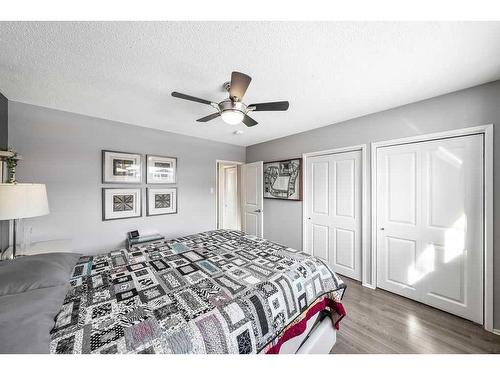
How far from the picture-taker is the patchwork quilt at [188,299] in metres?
0.84

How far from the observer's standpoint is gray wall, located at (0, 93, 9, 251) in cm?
192

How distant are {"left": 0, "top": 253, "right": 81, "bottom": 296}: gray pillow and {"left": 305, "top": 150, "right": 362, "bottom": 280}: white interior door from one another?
300cm

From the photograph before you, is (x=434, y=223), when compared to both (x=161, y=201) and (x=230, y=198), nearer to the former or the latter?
(x=161, y=201)

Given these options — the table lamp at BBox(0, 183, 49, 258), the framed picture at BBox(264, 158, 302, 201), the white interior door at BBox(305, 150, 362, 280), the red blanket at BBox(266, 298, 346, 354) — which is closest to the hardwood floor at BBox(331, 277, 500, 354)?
the red blanket at BBox(266, 298, 346, 354)

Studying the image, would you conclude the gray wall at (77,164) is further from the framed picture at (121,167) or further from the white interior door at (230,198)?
the white interior door at (230,198)

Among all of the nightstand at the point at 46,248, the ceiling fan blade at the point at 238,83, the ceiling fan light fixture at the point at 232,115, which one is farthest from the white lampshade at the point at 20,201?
the ceiling fan blade at the point at 238,83

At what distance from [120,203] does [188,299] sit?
2301 millimetres

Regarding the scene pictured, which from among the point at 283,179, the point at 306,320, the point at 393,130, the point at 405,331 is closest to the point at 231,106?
the point at 306,320

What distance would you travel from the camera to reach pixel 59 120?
2.34 meters

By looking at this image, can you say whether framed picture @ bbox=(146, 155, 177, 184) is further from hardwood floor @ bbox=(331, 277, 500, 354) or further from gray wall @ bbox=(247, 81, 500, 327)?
hardwood floor @ bbox=(331, 277, 500, 354)

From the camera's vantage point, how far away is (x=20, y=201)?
1.50 m

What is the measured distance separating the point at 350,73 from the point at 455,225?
6.16ft
